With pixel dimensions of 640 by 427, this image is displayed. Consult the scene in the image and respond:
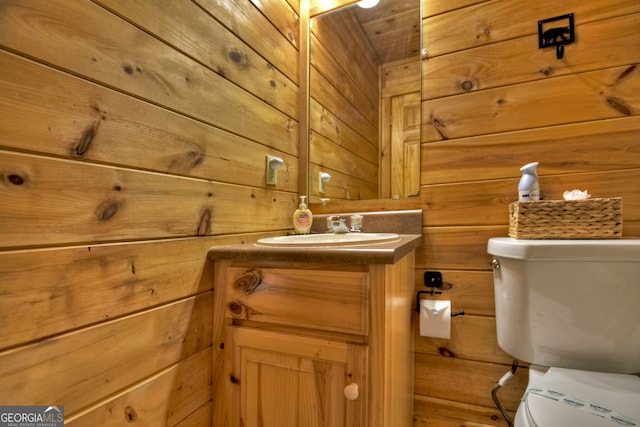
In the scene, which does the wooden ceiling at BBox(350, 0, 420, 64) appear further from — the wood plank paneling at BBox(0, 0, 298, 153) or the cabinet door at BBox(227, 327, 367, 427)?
the cabinet door at BBox(227, 327, 367, 427)

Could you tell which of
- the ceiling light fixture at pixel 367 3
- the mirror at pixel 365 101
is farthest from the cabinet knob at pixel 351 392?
the ceiling light fixture at pixel 367 3

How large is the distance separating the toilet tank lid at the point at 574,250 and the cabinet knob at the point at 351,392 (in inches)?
23.2

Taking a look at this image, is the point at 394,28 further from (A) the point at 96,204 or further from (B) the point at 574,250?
(A) the point at 96,204

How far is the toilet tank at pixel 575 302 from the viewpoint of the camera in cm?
78

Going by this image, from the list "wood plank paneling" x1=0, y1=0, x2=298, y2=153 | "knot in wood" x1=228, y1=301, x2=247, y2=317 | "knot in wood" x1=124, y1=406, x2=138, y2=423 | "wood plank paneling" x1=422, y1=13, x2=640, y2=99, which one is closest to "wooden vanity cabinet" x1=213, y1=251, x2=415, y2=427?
"knot in wood" x1=228, y1=301, x2=247, y2=317

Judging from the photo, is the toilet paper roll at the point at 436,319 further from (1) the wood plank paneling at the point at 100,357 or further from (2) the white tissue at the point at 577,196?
(1) the wood plank paneling at the point at 100,357

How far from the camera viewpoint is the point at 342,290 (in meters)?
0.70

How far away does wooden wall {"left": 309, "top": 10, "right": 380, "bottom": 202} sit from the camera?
135 cm

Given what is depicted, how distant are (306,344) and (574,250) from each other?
0.76 m

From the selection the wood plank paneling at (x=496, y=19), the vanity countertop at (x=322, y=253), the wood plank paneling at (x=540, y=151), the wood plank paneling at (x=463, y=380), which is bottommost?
the wood plank paneling at (x=463, y=380)

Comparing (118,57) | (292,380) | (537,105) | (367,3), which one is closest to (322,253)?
(292,380)

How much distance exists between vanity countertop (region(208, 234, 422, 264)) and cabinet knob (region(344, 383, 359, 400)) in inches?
11.2

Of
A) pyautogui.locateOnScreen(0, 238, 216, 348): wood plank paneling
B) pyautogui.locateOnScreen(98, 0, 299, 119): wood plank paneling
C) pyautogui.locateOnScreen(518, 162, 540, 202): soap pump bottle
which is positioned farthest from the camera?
pyautogui.locateOnScreen(518, 162, 540, 202): soap pump bottle

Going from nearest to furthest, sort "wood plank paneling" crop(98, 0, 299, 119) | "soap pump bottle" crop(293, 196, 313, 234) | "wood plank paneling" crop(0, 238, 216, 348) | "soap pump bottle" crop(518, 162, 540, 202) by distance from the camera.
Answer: "wood plank paneling" crop(0, 238, 216, 348) → "wood plank paneling" crop(98, 0, 299, 119) → "soap pump bottle" crop(518, 162, 540, 202) → "soap pump bottle" crop(293, 196, 313, 234)
